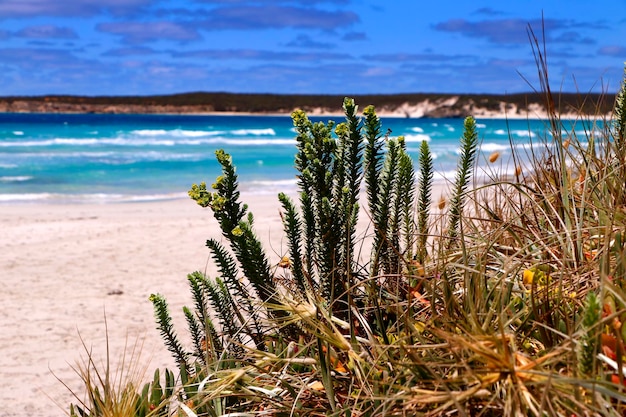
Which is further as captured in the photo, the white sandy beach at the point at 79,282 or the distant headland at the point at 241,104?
the distant headland at the point at 241,104

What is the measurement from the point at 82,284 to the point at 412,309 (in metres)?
6.63

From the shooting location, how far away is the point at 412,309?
8.20ft

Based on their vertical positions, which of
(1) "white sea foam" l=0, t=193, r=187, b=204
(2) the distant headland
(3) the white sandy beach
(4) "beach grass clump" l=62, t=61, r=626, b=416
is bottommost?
(1) "white sea foam" l=0, t=193, r=187, b=204

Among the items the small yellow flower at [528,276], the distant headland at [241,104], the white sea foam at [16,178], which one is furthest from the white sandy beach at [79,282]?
the distant headland at [241,104]

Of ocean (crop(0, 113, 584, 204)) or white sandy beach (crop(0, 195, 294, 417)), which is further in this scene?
ocean (crop(0, 113, 584, 204))

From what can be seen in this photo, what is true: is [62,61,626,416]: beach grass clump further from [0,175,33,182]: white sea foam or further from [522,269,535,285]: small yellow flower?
[0,175,33,182]: white sea foam

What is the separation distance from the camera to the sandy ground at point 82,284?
548 cm

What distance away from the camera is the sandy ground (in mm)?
5477

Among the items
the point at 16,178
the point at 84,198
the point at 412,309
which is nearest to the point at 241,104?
the point at 16,178

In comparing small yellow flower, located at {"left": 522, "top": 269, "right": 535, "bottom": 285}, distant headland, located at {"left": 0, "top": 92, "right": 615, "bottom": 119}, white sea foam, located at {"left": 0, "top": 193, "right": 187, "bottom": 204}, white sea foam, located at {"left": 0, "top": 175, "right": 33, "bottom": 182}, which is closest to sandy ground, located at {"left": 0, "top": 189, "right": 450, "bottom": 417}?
small yellow flower, located at {"left": 522, "top": 269, "right": 535, "bottom": 285}

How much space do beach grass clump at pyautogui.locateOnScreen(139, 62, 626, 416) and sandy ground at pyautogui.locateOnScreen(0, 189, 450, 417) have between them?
282 millimetres

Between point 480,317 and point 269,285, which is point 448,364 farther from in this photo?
point 269,285

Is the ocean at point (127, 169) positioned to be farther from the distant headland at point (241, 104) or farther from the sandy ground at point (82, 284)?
the distant headland at point (241, 104)

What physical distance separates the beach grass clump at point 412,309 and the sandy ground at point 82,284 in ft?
0.93
